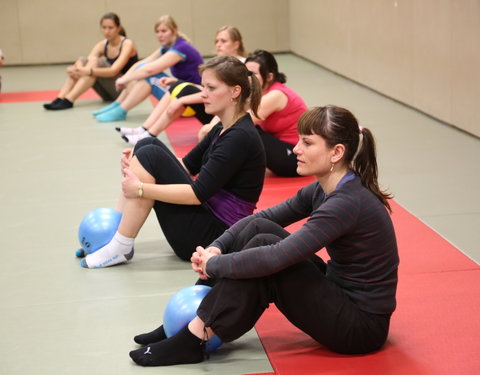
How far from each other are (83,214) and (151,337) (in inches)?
79.7

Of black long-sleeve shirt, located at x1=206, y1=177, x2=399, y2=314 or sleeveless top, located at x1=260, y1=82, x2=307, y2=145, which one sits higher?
black long-sleeve shirt, located at x1=206, y1=177, x2=399, y2=314

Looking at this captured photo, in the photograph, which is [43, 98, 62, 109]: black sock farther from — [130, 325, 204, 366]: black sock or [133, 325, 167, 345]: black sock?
[130, 325, 204, 366]: black sock

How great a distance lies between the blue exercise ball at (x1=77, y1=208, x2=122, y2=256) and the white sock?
4 cm

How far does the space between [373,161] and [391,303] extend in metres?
0.52

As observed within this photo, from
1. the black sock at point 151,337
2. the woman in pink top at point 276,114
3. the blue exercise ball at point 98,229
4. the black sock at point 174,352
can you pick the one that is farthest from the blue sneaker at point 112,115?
the black sock at point 174,352

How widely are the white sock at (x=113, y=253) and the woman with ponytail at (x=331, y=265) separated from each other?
1.15 meters

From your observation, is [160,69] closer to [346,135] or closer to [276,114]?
[276,114]

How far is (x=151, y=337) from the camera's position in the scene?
3074 millimetres

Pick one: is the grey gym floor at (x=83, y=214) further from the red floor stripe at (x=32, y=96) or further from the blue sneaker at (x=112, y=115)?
the red floor stripe at (x=32, y=96)

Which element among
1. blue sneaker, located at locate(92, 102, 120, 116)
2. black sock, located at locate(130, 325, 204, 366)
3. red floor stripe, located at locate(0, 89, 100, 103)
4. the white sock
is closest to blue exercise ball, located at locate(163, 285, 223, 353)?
black sock, located at locate(130, 325, 204, 366)

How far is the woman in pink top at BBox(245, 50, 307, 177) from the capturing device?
5.19 meters

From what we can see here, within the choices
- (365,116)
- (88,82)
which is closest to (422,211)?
(365,116)

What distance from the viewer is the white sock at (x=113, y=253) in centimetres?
393

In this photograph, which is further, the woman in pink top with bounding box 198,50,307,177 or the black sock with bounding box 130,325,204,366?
the woman in pink top with bounding box 198,50,307,177
